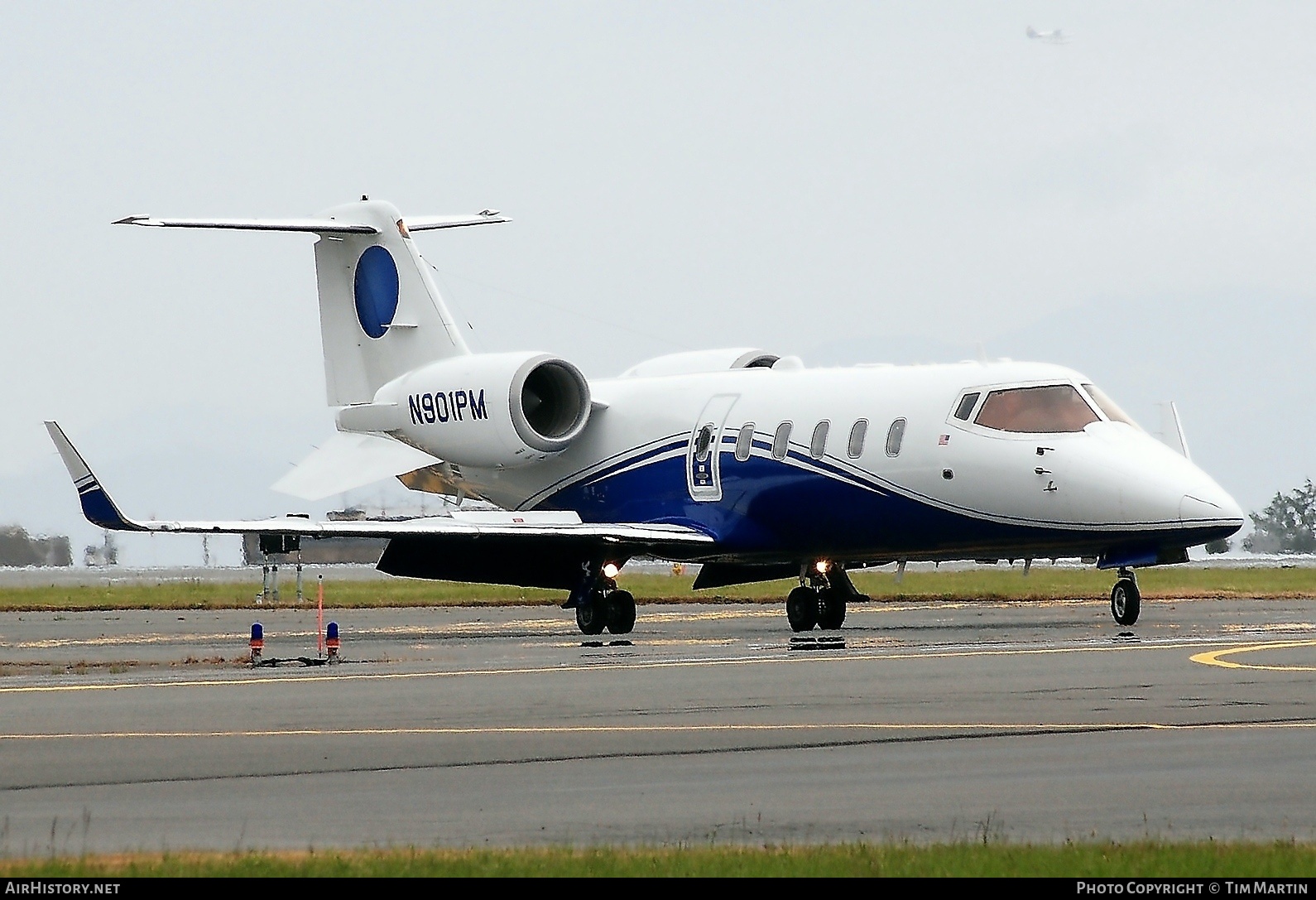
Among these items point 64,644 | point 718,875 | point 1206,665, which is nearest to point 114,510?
point 64,644

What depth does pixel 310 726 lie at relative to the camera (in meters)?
15.1

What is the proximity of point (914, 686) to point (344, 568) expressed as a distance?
7114cm

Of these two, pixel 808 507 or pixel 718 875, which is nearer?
pixel 718 875

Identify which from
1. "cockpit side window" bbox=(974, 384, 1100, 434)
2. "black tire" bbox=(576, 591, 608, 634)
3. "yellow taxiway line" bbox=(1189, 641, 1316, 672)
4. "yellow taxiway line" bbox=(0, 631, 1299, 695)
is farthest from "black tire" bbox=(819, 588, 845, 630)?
"yellow taxiway line" bbox=(1189, 641, 1316, 672)

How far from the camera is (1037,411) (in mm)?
27391

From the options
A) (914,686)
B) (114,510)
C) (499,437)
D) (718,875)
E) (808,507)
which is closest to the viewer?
(718,875)

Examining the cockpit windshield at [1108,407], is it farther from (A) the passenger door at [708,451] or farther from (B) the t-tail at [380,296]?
(B) the t-tail at [380,296]

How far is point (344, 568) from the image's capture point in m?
87.2

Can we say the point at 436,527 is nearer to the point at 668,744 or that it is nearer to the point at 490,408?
the point at 490,408

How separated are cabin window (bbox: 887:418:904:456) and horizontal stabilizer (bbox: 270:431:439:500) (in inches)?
347

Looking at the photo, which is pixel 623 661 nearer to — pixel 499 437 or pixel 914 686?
pixel 914 686

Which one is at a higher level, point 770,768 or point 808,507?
point 808,507
